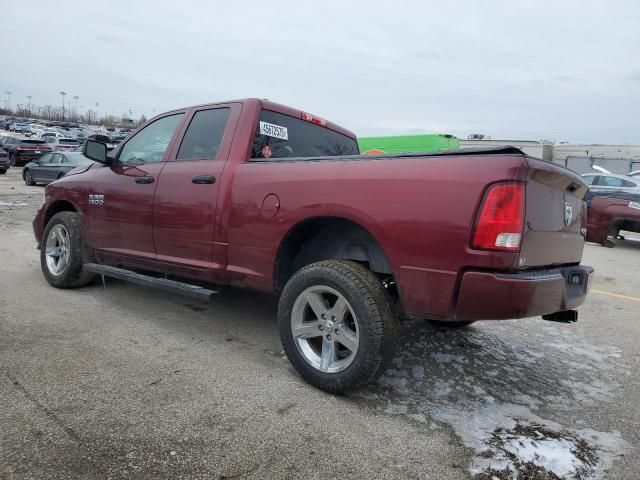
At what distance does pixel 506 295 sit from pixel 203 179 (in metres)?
2.32

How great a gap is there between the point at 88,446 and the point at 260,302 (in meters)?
2.67

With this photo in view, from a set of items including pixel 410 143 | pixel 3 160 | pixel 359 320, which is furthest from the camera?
pixel 3 160

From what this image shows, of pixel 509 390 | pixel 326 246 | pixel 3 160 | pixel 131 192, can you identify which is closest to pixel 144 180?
pixel 131 192

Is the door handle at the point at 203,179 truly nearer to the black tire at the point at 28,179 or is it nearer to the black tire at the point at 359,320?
the black tire at the point at 359,320

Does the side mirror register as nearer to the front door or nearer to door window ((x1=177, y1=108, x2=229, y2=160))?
the front door

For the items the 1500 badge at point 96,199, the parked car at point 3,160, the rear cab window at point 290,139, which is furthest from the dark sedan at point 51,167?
the rear cab window at point 290,139

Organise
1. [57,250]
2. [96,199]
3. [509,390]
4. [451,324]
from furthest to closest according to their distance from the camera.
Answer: [57,250], [96,199], [451,324], [509,390]

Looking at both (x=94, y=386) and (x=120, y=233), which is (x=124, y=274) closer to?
(x=120, y=233)

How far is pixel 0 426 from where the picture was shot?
2.37 metres

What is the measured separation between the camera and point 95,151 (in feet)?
14.7

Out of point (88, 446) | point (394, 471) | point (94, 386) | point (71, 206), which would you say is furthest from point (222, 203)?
point (71, 206)

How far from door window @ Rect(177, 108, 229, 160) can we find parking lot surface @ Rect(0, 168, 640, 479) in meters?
1.44

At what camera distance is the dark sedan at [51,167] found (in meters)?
17.2

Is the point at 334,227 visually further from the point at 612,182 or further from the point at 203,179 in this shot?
the point at 612,182
